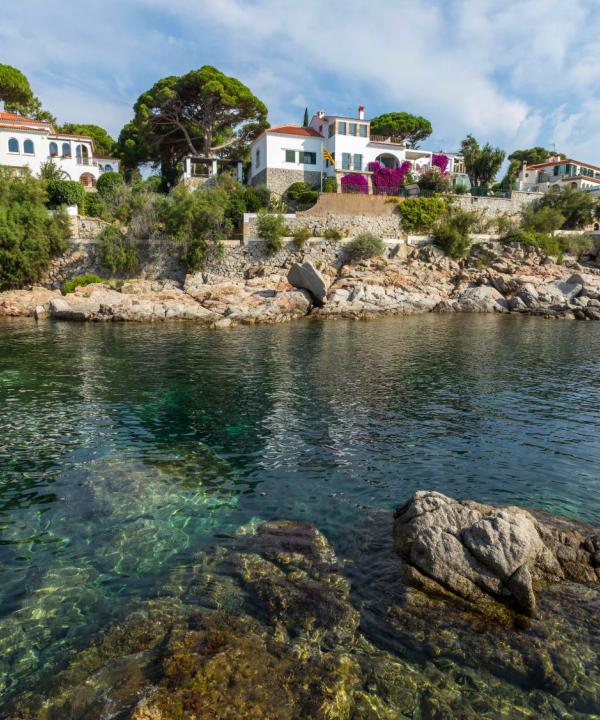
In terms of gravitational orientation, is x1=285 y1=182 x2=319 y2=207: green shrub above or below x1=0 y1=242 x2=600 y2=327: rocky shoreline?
above

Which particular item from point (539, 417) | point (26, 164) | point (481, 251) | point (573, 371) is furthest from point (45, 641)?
point (26, 164)

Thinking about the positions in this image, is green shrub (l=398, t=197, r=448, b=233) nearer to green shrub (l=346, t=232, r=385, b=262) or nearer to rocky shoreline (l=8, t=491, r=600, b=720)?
green shrub (l=346, t=232, r=385, b=262)

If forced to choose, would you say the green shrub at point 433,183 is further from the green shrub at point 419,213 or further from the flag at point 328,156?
the flag at point 328,156

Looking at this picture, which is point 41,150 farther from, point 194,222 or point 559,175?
point 559,175

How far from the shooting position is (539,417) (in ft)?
57.2

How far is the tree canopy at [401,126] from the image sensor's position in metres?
81.7

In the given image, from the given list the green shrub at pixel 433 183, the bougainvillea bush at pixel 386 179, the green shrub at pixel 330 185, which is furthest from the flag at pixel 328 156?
the green shrub at pixel 433 183

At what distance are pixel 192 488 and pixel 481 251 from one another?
192 feet

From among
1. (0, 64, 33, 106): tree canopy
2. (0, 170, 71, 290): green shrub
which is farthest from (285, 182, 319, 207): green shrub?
(0, 64, 33, 106): tree canopy

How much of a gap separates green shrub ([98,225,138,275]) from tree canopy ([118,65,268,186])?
2208 centimetres

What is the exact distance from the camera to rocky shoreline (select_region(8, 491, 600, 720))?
19.5 feet

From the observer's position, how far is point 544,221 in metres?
64.1

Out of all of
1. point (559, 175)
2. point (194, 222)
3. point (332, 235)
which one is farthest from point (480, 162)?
point (194, 222)

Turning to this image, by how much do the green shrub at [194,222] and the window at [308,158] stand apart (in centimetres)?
1703
